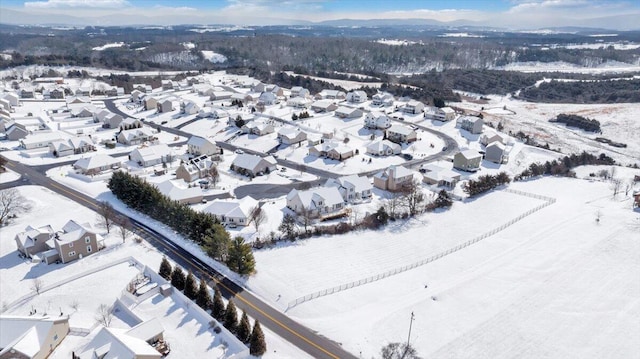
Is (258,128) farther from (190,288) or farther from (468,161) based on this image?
(190,288)

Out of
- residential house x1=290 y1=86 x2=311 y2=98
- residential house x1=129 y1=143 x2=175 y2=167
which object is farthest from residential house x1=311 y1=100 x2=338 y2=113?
residential house x1=129 y1=143 x2=175 y2=167

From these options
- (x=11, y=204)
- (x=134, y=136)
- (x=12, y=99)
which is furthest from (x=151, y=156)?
(x=12, y=99)

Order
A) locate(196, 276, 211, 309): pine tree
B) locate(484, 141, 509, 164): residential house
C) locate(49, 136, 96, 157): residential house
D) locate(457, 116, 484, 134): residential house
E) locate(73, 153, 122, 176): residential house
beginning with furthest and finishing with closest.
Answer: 1. locate(457, 116, 484, 134): residential house
2. locate(484, 141, 509, 164): residential house
3. locate(49, 136, 96, 157): residential house
4. locate(73, 153, 122, 176): residential house
5. locate(196, 276, 211, 309): pine tree

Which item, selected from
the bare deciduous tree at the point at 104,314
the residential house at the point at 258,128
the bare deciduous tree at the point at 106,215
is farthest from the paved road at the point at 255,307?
the residential house at the point at 258,128

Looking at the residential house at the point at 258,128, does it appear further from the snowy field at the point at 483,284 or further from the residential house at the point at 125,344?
the residential house at the point at 125,344

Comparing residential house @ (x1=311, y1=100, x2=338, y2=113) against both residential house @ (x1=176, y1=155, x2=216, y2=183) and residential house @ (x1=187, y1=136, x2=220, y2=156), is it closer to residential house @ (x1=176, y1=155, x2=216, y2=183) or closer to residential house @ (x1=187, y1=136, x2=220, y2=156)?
residential house @ (x1=187, y1=136, x2=220, y2=156)

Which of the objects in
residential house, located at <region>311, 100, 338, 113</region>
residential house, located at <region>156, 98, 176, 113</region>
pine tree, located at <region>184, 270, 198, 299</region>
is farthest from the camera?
residential house, located at <region>311, 100, 338, 113</region>
